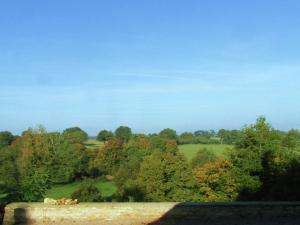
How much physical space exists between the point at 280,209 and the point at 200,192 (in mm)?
37073

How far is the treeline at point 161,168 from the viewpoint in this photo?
3444cm

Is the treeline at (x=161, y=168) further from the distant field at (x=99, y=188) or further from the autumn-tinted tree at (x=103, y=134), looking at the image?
the autumn-tinted tree at (x=103, y=134)

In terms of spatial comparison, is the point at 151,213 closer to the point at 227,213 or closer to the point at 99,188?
the point at 227,213

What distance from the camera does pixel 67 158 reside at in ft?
233

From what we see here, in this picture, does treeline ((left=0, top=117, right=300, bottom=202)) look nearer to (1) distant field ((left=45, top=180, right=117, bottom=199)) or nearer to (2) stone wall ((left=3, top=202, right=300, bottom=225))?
(1) distant field ((left=45, top=180, right=117, bottom=199))

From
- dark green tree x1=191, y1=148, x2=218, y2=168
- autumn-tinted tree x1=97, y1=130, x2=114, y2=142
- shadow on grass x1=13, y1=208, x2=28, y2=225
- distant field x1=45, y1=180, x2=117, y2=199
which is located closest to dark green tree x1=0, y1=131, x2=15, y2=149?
distant field x1=45, y1=180, x2=117, y2=199

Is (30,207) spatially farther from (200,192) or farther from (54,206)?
(200,192)

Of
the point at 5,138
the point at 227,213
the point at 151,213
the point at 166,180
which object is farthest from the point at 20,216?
the point at 5,138

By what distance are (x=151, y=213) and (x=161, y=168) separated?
127 ft

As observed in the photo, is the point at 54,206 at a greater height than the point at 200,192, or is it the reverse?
the point at 54,206

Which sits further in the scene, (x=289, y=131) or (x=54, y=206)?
(x=289, y=131)

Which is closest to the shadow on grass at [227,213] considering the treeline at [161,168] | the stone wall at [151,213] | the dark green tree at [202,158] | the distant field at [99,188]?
the stone wall at [151,213]

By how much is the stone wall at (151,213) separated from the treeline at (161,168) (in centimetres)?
673

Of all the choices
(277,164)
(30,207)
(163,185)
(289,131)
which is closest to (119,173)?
(163,185)
